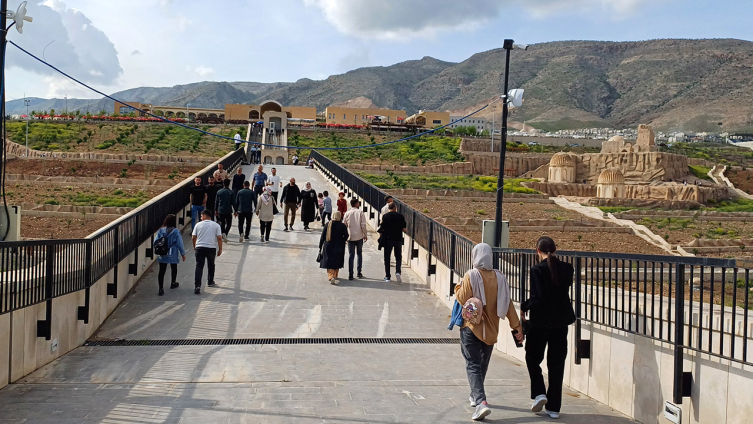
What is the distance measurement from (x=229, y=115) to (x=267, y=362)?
3241 inches

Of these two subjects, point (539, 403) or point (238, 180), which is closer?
point (539, 403)

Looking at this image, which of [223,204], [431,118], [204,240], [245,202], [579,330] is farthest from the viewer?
[431,118]

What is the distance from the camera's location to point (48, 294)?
8031 mm

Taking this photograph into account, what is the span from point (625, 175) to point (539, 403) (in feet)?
224

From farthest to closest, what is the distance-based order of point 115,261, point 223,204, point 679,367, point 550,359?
point 223,204, point 115,261, point 550,359, point 679,367

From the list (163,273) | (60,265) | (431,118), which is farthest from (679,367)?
(431,118)

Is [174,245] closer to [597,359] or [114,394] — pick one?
[114,394]

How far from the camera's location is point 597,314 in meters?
7.25

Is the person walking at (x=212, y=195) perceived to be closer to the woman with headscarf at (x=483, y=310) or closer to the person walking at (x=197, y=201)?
the person walking at (x=197, y=201)

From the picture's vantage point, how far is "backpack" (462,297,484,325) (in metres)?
6.29

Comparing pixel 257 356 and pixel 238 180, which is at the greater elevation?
pixel 238 180

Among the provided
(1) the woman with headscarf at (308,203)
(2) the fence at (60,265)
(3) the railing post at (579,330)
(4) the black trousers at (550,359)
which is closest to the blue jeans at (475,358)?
(4) the black trousers at (550,359)

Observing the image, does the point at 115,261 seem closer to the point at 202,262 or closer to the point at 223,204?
the point at 202,262

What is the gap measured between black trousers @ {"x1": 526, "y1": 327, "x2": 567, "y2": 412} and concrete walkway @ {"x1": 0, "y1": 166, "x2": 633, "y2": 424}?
233 mm
